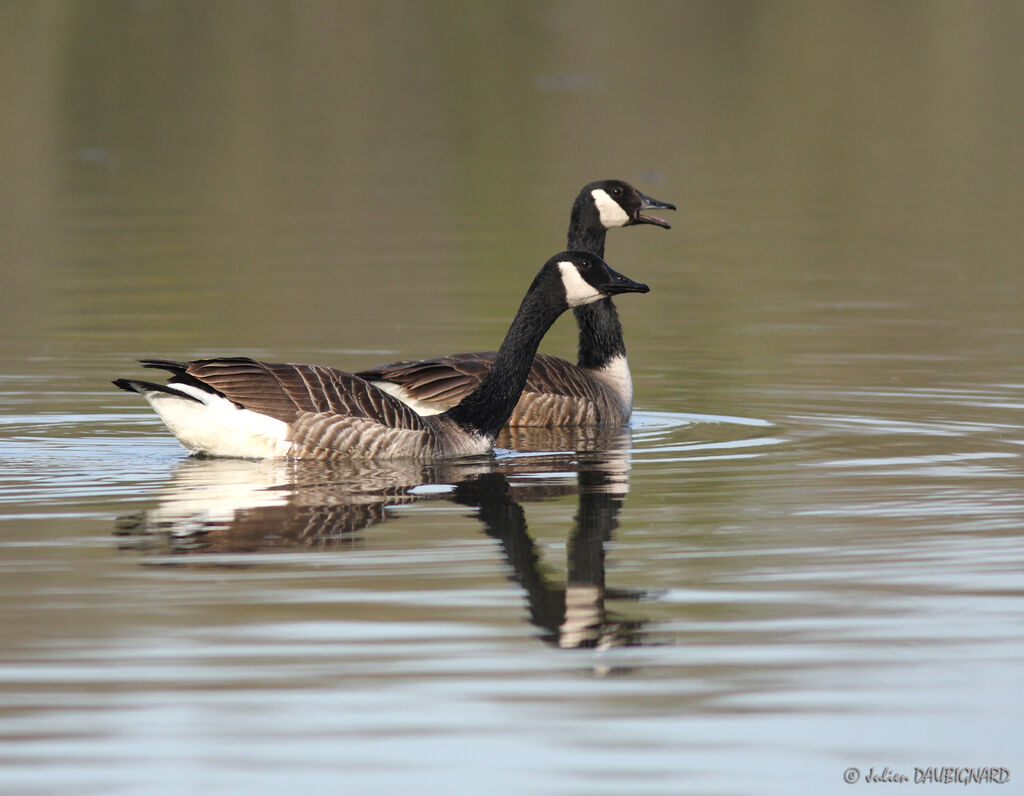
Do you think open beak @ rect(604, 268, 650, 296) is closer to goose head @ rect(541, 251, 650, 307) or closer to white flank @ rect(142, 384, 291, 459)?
goose head @ rect(541, 251, 650, 307)

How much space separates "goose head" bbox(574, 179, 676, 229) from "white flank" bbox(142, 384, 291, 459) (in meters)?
5.27

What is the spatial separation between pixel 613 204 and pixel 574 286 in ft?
10.8

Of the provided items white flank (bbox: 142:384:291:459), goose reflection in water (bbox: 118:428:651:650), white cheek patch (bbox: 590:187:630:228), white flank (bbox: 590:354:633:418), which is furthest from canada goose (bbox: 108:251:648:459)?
white cheek patch (bbox: 590:187:630:228)

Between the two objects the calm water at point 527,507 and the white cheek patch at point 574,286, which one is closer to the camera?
the calm water at point 527,507

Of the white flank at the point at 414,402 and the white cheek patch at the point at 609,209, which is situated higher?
the white cheek patch at the point at 609,209

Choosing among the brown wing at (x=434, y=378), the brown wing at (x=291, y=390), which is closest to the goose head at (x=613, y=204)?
the brown wing at (x=434, y=378)

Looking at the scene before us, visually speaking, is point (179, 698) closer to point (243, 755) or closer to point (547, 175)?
point (243, 755)

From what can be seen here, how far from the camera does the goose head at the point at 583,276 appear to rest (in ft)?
43.2

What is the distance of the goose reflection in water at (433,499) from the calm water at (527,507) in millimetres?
39

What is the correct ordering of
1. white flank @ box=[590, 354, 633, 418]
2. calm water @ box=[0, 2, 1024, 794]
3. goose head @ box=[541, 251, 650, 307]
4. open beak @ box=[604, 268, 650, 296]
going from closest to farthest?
calm water @ box=[0, 2, 1024, 794], open beak @ box=[604, 268, 650, 296], goose head @ box=[541, 251, 650, 307], white flank @ box=[590, 354, 633, 418]

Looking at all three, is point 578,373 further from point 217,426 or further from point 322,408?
point 217,426

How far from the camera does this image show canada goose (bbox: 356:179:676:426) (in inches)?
556

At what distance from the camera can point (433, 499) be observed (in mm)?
11258

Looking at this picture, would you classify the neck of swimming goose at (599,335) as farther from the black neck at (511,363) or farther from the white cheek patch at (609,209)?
the black neck at (511,363)
